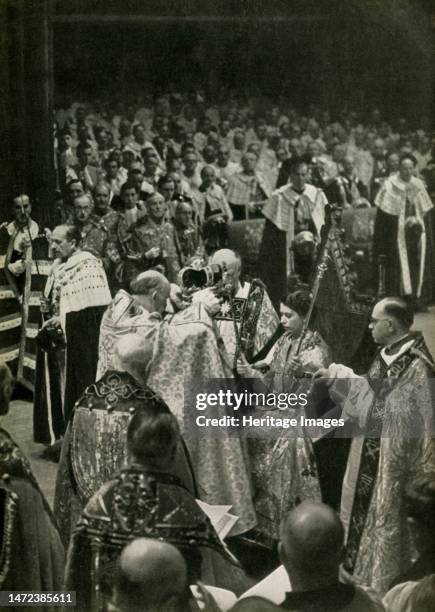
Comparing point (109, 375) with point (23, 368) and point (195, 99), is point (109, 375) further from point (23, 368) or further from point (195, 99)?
point (195, 99)

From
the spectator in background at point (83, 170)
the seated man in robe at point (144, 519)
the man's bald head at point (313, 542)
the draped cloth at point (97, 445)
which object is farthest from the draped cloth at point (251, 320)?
the spectator in background at point (83, 170)

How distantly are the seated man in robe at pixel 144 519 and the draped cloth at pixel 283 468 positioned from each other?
0.36m

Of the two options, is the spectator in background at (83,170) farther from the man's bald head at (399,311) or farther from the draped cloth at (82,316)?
the man's bald head at (399,311)

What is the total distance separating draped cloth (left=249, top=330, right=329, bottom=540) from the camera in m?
5.83

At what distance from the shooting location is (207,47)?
5.95 m

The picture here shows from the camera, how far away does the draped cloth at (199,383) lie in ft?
19.1

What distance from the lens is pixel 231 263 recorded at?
19.6 ft

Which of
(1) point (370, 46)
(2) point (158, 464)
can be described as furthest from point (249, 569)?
(1) point (370, 46)

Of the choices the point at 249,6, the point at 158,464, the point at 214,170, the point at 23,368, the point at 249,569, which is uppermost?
the point at 249,6

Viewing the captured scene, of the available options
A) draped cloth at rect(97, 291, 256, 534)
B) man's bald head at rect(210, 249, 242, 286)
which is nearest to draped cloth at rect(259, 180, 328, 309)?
man's bald head at rect(210, 249, 242, 286)

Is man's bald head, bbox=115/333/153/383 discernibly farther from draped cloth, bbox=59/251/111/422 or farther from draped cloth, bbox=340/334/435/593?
draped cloth, bbox=340/334/435/593

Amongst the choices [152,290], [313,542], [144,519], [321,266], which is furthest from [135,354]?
[313,542]

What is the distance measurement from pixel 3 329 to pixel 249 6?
8.08ft

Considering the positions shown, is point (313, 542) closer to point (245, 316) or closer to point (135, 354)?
point (245, 316)
